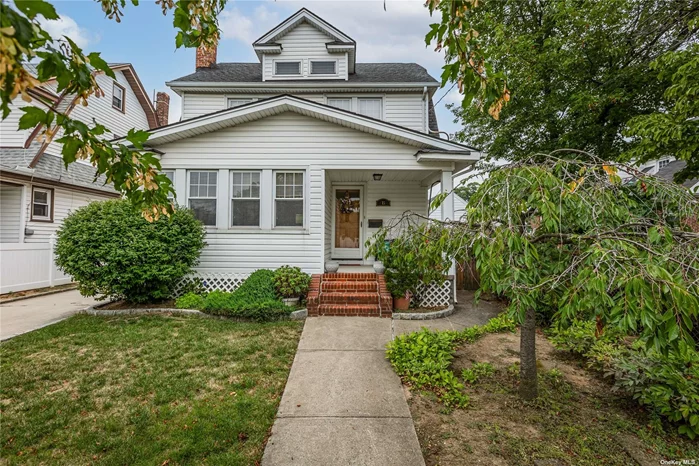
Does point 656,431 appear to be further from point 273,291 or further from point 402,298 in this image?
point 273,291

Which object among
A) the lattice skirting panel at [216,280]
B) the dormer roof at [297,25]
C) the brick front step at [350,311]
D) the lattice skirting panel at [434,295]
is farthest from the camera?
the dormer roof at [297,25]

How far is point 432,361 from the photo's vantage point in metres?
4.03

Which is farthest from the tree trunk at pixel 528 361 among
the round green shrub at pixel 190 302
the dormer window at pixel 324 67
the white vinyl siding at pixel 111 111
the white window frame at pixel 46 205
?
the white vinyl siding at pixel 111 111

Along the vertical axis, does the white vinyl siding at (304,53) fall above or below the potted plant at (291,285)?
above

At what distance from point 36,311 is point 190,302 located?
368 centimetres

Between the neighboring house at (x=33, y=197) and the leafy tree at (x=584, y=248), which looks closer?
the leafy tree at (x=584, y=248)

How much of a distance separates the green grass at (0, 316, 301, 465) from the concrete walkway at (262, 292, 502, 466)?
202 mm

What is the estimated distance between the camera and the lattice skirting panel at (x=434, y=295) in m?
7.18

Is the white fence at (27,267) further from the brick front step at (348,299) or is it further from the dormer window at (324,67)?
the dormer window at (324,67)

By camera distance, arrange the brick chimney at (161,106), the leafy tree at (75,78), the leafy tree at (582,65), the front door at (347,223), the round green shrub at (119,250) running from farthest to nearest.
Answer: the brick chimney at (161,106), the front door at (347,223), the leafy tree at (582,65), the round green shrub at (119,250), the leafy tree at (75,78)

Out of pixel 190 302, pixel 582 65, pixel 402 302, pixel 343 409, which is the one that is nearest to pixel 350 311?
pixel 402 302

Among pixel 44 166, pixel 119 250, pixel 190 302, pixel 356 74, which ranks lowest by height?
pixel 190 302

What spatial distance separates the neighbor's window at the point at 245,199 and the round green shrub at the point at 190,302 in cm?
200

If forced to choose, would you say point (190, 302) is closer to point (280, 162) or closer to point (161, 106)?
point (280, 162)
